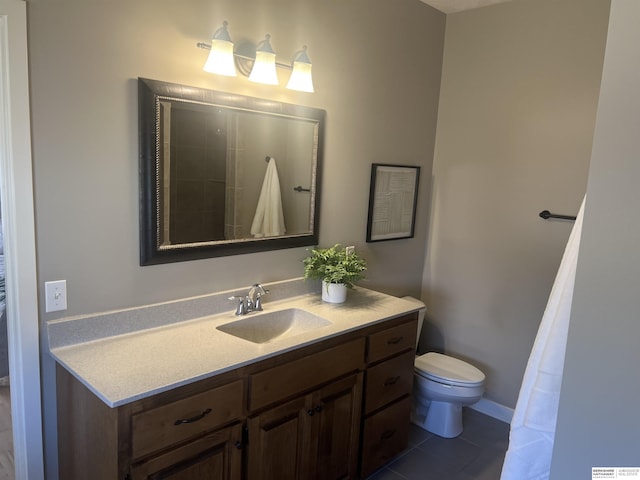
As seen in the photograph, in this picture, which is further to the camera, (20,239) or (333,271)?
(333,271)

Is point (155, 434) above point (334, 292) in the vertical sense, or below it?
below

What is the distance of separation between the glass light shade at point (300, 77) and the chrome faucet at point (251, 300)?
0.96 m

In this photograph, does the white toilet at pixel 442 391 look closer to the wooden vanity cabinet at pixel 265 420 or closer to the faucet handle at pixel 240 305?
the wooden vanity cabinet at pixel 265 420

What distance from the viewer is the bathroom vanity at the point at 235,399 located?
149 cm

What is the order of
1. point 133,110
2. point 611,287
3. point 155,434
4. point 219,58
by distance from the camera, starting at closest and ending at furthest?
point 611,287 < point 155,434 < point 133,110 < point 219,58

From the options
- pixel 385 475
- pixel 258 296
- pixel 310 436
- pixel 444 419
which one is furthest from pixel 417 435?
pixel 258 296

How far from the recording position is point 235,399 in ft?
5.62

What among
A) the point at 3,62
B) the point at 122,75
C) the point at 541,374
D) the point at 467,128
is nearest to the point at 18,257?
the point at 3,62

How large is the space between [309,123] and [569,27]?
1601 millimetres

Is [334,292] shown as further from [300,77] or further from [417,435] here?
[417,435]

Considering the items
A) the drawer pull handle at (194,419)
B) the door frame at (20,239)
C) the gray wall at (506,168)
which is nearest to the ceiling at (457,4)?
the gray wall at (506,168)

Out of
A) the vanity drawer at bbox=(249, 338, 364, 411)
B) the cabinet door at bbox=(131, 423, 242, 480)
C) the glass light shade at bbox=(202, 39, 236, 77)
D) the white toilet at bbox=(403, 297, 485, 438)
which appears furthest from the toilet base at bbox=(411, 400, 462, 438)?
the glass light shade at bbox=(202, 39, 236, 77)

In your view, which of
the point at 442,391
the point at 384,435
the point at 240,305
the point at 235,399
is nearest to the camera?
the point at 235,399

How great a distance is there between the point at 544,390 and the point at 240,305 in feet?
4.42
